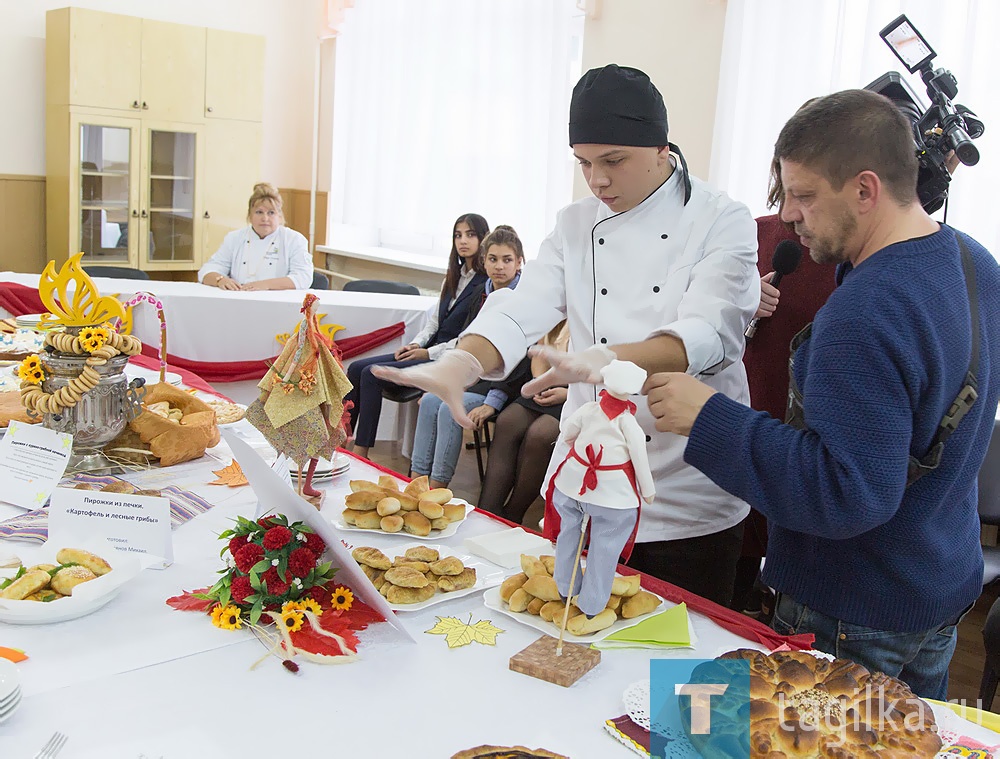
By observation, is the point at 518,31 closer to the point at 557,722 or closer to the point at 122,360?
the point at 122,360

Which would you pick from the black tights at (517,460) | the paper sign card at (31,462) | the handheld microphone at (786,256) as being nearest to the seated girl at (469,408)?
the black tights at (517,460)

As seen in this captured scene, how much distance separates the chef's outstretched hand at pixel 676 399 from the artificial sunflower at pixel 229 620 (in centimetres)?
60

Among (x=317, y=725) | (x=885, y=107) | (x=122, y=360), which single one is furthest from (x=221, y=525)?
(x=885, y=107)

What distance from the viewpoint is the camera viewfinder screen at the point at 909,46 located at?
2.09 metres

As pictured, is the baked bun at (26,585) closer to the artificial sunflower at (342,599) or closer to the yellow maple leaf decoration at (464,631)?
the artificial sunflower at (342,599)

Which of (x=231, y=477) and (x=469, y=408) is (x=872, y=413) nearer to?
(x=231, y=477)

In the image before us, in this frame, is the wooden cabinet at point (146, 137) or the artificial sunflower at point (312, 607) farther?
the wooden cabinet at point (146, 137)

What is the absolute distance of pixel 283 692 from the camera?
3.40 ft

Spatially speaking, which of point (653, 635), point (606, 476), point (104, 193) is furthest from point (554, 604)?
point (104, 193)

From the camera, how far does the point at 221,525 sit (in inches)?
60.1

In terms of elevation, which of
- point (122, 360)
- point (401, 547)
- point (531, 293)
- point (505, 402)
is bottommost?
point (505, 402)

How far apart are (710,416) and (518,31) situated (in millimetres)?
4410

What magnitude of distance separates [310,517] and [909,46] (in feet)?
5.76

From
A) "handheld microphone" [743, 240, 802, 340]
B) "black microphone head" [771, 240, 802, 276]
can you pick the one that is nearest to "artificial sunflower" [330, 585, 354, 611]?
"handheld microphone" [743, 240, 802, 340]
